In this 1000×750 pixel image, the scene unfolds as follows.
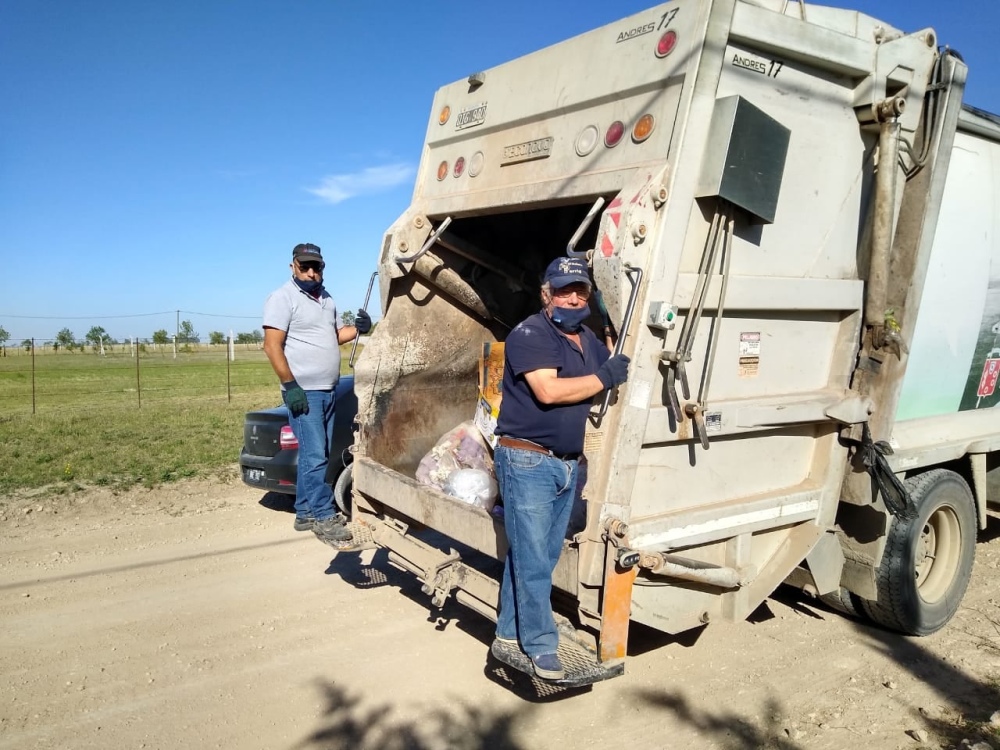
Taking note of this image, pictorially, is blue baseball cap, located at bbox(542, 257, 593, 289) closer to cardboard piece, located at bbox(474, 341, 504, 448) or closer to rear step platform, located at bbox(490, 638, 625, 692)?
cardboard piece, located at bbox(474, 341, 504, 448)

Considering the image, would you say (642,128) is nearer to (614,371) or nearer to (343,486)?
(614,371)

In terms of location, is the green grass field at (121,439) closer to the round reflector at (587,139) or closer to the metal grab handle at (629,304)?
the round reflector at (587,139)

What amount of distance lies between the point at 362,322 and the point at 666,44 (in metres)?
2.42

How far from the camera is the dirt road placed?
3385mm

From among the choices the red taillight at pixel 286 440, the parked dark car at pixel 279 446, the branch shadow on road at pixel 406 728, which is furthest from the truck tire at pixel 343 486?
the branch shadow on road at pixel 406 728

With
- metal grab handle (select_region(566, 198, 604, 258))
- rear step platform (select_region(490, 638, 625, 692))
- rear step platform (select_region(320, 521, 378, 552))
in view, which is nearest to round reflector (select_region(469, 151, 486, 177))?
metal grab handle (select_region(566, 198, 604, 258))

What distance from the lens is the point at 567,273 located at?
10.2ft

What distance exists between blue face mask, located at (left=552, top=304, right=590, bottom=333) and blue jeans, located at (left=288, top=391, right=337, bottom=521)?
79.5 inches

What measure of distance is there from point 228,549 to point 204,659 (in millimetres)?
1913

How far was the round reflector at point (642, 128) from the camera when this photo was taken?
10.6 feet

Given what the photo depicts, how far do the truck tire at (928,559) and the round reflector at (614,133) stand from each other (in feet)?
8.29

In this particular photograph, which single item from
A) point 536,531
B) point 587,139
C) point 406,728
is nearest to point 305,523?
point 406,728

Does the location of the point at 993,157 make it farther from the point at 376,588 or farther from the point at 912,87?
the point at 376,588

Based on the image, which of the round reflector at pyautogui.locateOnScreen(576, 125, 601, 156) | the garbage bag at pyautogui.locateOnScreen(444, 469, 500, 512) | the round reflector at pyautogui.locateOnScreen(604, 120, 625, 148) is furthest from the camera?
the garbage bag at pyautogui.locateOnScreen(444, 469, 500, 512)
